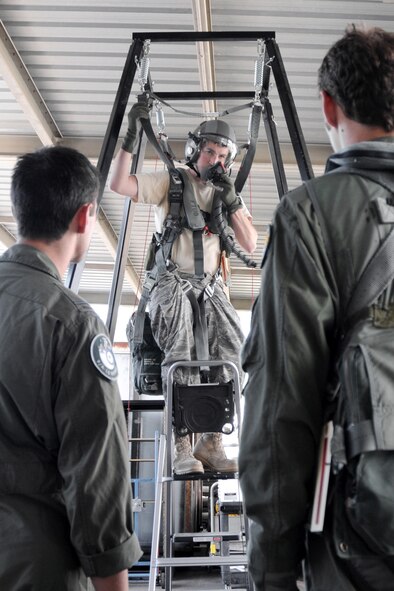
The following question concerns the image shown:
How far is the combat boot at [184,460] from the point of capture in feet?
11.3

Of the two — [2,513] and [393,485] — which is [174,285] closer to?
[2,513]

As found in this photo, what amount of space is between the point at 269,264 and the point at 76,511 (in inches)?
29.2

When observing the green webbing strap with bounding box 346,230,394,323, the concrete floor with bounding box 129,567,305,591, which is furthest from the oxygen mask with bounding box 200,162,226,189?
the concrete floor with bounding box 129,567,305,591

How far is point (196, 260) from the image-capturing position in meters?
3.75

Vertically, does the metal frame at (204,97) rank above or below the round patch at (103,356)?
above

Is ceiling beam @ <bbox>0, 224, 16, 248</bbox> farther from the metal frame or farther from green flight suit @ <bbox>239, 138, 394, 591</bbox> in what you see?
green flight suit @ <bbox>239, 138, 394, 591</bbox>

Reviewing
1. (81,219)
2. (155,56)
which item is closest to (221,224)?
(81,219)

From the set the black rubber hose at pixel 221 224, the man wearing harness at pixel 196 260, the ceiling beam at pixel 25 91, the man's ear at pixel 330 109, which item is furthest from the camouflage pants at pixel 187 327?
the ceiling beam at pixel 25 91

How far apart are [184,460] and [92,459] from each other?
1.91 meters

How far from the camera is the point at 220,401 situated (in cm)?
360

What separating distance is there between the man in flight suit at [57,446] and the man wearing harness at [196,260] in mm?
1869

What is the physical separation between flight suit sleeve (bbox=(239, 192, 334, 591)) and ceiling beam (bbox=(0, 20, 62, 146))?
646cm

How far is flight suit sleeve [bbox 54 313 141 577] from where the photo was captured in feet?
5.34

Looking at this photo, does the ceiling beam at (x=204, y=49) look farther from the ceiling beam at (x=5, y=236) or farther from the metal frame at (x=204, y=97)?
the ceiling beam at (x=5, y=236)
